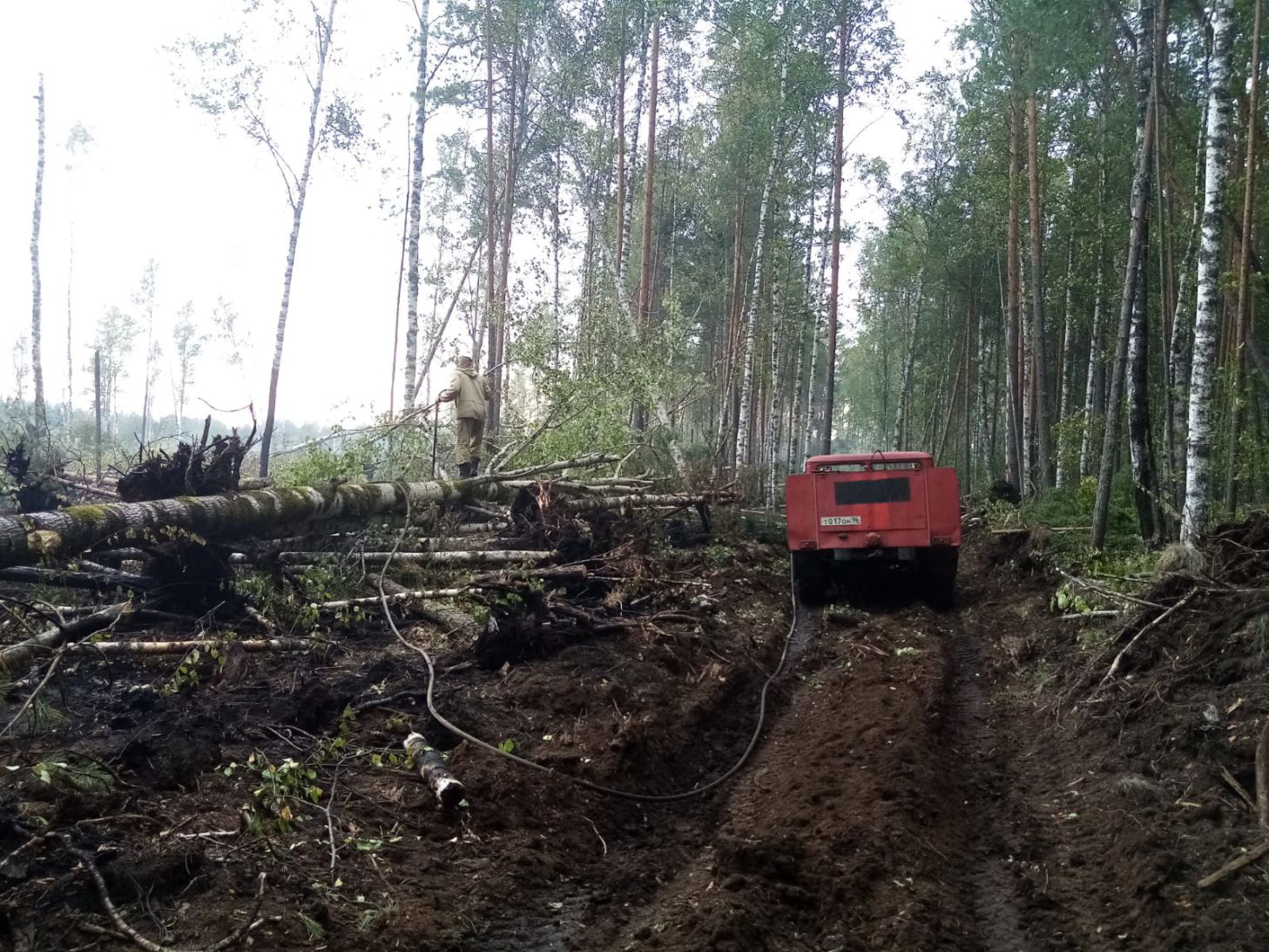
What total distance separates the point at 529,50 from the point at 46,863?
24.3m

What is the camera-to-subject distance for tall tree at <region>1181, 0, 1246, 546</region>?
27.6 ft

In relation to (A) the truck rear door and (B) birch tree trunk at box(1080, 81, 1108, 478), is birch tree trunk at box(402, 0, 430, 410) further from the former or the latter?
(B) birch tree trunk at box(1080, 81, 1108, 478)

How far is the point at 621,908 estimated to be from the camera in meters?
4.02

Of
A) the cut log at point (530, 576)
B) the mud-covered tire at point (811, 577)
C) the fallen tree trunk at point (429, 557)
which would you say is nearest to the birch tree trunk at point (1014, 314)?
the mud-covered tire at point (811, 577)

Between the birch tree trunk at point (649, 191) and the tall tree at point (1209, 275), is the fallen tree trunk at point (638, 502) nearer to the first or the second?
the tall tree at point (1209, 275)

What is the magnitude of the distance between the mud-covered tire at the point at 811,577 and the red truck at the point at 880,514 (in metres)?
0.02

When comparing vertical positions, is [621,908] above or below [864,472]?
below

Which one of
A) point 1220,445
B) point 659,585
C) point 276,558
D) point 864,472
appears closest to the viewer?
point 276,558

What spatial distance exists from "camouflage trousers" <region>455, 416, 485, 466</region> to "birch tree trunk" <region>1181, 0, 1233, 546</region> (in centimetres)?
861

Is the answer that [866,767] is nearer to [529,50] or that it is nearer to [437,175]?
[529,50]

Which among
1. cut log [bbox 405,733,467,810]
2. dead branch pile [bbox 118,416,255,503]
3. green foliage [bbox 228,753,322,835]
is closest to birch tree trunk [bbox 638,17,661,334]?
dead branch pile [bbox 118,416,255,503]

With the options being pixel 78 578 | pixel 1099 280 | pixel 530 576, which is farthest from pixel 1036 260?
pixel 78 578

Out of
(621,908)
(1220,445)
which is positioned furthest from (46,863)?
(1220,445)

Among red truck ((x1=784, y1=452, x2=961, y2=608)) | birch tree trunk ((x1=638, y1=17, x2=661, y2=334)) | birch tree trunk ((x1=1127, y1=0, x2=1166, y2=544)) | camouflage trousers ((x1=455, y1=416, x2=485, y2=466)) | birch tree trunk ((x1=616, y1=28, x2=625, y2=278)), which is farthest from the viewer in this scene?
birch tree trunk ((x1=616, y1=28, x2=625, y2=278))
